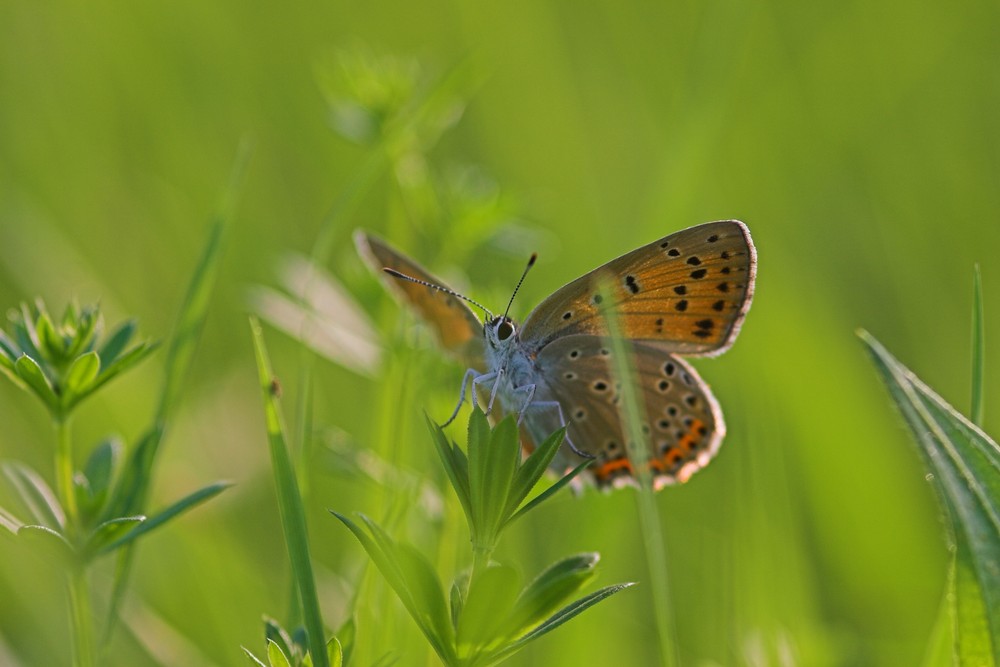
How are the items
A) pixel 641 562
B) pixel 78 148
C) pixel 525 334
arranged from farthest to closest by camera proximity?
pixel 78 148 → pixel 641 562 → pixel 525 334

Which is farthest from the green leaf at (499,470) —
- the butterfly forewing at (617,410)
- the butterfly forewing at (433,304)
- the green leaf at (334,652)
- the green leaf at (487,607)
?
the butterfly forewing at (617,410)

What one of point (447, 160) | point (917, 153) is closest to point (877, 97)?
point (917, 153)

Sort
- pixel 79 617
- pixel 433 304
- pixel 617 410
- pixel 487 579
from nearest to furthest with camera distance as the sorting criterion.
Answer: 1. pixel 487 579
2. pixel 79 617
3. pixel 433 304
4. pixel 617 410

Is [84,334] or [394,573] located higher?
[84,334]

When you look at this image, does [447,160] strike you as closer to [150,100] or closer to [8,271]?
[150,100]

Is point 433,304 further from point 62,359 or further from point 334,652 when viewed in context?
point 334,652

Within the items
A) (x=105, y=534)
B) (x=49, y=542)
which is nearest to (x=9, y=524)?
(x=49, y=542)

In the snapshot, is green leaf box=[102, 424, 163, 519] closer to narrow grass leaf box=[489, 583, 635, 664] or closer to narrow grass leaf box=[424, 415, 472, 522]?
narrow grass leaf box=[424, 415, 472, 522]
